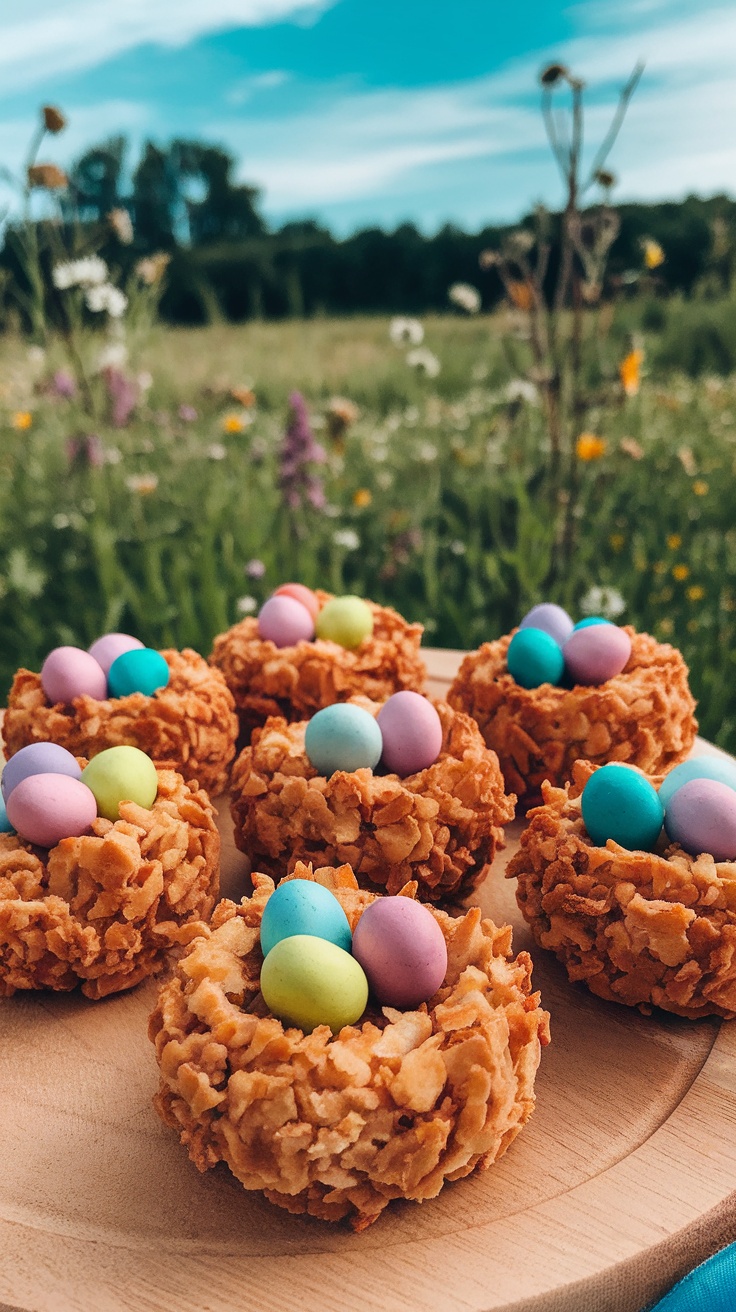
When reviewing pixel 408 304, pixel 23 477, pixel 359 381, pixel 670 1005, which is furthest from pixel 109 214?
pixel 408 304

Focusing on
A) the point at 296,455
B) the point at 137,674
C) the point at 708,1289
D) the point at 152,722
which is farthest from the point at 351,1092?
the point at 296,455

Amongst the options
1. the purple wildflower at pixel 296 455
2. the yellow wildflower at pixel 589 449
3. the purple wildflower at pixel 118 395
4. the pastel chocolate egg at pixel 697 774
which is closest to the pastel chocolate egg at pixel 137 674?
the pastel chocolate egg at pixel 697 774

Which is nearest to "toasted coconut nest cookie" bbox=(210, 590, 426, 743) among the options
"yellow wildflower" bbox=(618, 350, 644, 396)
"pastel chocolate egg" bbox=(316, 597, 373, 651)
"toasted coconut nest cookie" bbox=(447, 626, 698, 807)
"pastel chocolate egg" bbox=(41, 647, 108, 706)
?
"pastel chocolate egg" bbox=(316, 597, 373, 651)

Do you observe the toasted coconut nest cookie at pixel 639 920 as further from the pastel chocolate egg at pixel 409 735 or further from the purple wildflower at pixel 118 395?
the purple wildflower at pixel 118 395

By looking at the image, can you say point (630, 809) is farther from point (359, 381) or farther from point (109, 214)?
point (359, 381)

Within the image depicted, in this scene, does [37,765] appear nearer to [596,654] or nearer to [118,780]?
[118,780]
